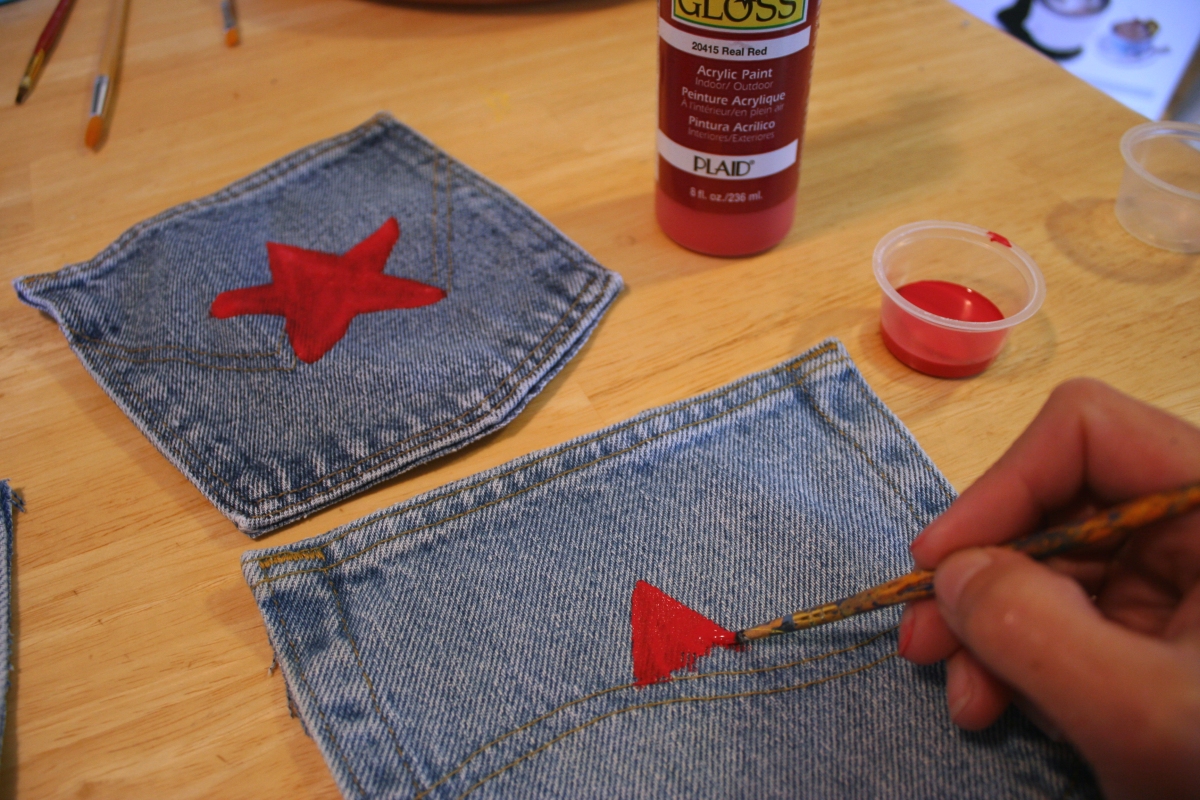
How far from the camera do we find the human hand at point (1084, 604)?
0.28 m

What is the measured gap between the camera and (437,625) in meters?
0.43

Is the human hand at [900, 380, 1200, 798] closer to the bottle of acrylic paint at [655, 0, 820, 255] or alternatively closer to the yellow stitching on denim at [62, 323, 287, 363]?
the bottle of acrylic paint at [655, 0, 820, 255]

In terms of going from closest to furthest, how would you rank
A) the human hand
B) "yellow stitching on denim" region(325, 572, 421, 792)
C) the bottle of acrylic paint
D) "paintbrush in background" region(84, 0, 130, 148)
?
1. the human hand
2. "yellow stitching on denim" region(325, 572, 421, 792)
3. the bottle of acrylic paint
4. "paintbrush in background" region(84, 0, 130, 148)

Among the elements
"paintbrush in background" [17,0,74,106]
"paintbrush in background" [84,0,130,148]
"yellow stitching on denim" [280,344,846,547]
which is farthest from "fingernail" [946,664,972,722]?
"paintbrush in background" [17,0,74,106]

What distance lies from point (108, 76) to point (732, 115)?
74 cm

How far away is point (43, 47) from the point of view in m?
0.92

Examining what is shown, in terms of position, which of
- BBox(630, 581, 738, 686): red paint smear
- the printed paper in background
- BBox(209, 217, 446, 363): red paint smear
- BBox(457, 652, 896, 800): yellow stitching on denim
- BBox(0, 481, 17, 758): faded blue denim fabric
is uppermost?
BBox(209, 217, 446, 363): red paint smear

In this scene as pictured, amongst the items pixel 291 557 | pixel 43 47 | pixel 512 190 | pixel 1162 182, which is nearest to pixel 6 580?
pixel 291 557

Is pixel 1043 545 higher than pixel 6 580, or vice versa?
pixel 1043 545

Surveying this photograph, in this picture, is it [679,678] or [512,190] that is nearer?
[679,678]

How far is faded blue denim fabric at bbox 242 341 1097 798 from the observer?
38 cm

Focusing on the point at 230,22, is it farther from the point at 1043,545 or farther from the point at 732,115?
the point at 1043,545

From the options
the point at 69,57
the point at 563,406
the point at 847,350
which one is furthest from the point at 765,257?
the point at 69,57

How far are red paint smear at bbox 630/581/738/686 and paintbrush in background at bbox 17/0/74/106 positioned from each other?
2.98 ft
